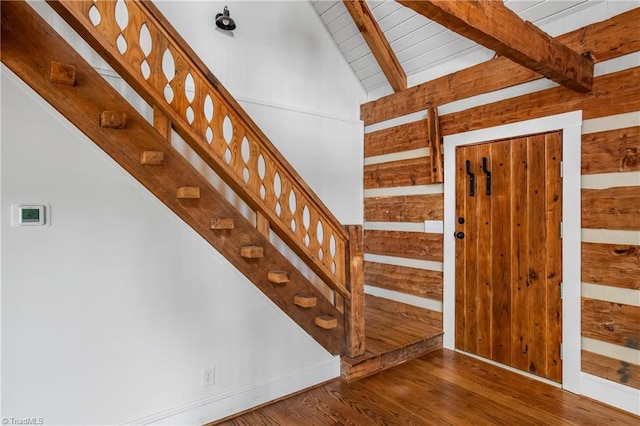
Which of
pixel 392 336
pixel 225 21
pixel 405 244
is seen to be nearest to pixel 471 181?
pixel 405 244

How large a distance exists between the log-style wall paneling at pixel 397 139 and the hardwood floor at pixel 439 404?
2.23 metres

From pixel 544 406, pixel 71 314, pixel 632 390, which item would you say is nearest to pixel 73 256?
pixel 71 314

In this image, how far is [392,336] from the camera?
3.42 m

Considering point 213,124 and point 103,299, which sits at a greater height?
point 213,124

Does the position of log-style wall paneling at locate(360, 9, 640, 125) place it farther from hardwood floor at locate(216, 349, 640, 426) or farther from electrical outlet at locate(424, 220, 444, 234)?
hardwood floor at locate(216, 349, 640, 426)

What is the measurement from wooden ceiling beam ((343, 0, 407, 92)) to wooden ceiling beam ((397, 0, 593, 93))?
1.72 meters

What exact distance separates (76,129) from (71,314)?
1.05 m

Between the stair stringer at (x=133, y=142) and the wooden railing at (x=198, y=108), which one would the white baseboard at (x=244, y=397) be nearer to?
the stair stringer at (x=133, y=142)

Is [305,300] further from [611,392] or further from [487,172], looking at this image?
[611,392]

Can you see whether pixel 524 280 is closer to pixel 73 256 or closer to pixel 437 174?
pixel 437 174

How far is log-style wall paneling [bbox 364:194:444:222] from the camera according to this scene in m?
3.63

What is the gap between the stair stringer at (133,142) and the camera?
69.9 inches

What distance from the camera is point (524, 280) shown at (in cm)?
296

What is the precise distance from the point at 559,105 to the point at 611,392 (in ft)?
6.85
